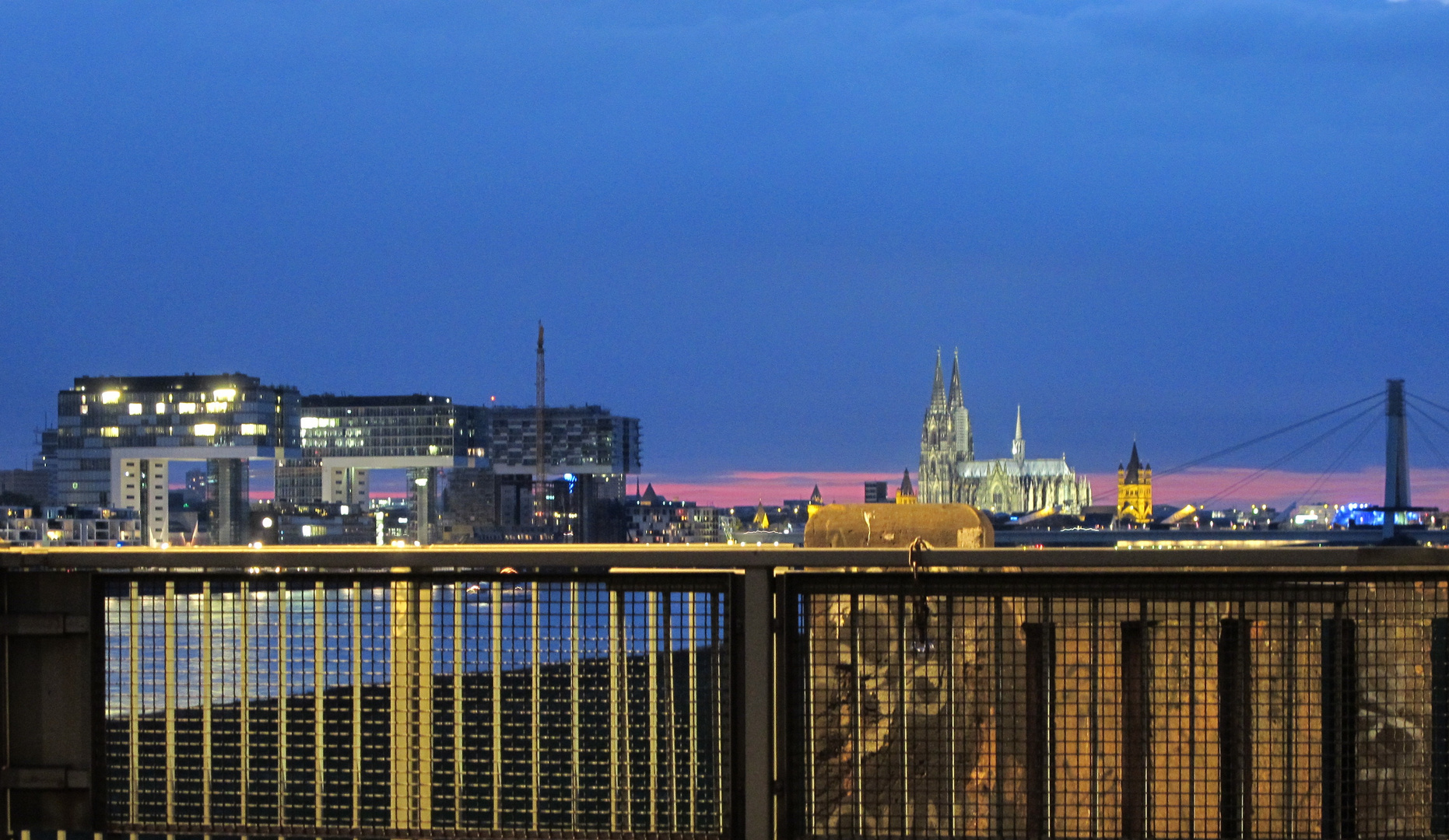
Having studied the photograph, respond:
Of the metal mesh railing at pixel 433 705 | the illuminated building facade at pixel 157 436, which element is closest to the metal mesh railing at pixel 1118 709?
the metal mesh railing at pixel 433 705

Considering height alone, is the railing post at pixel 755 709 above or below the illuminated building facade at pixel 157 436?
below

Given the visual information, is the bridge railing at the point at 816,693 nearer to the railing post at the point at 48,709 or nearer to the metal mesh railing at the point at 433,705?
the metal mesh railing at the point at 433,705

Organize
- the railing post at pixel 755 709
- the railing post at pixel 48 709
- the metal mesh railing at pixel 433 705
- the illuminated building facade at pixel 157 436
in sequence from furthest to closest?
the illuminated building facade at pixel 157 436
the railing post at pixel 48 709
the railing post at pixel 755 709
the metal mesh railing at pixel 433 705

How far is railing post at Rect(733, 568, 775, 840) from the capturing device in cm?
570

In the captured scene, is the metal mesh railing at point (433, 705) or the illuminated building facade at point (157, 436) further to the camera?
the illuminated building facade at point (157, 436)

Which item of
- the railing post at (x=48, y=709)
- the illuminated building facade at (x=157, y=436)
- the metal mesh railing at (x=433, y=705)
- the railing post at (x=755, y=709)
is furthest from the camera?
the illuminated building facade at (x=157, y=436)

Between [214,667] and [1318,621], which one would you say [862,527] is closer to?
[1318,621]

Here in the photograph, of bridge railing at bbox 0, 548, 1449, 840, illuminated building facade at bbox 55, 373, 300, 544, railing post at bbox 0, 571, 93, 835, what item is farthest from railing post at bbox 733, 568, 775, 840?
illuminated building facade at bbox 55, 373, 300, 544

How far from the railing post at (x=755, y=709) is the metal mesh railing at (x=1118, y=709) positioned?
92 millimetres

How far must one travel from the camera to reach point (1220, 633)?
228 inches

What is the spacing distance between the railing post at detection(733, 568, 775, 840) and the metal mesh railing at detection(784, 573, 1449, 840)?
0.30ft

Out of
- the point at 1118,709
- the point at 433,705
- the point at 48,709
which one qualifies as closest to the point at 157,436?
the point at 48,709

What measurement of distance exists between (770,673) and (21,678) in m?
2.89

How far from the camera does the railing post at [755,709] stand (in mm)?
5695
